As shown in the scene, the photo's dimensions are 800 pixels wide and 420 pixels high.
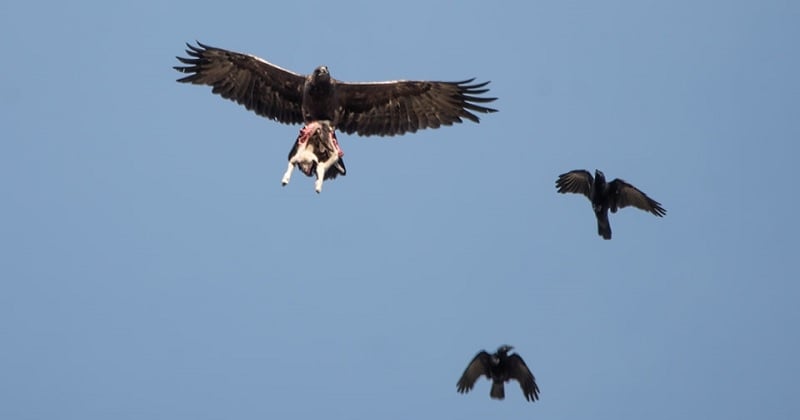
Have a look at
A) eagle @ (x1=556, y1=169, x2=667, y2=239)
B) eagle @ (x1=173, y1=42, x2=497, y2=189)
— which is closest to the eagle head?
eagle @ (x1=173, y1=42, x2=497, y2=189)

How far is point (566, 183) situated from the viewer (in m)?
26.2

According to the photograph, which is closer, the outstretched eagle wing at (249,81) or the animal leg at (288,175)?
the animal leg at (288,175)

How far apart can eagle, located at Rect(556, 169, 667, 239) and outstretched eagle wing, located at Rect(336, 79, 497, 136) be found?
313 cm

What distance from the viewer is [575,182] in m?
26.1

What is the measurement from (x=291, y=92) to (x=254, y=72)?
2.73ft

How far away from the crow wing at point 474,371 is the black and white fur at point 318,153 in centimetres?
497

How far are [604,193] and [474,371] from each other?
454 centimetres

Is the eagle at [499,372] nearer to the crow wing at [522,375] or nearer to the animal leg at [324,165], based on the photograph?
the crow wing at [522,375]

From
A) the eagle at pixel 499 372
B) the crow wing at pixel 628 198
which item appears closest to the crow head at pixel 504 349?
the eagle at pixel 499 372

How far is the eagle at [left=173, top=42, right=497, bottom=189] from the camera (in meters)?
23.4

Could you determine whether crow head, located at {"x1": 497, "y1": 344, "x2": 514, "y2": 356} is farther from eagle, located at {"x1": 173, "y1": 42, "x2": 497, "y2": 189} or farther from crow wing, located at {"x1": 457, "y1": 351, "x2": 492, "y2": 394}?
eagle, located at {"x1": 173, "y1": 42, "x2": 497, "y2": 189}

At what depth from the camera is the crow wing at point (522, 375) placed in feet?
80.6

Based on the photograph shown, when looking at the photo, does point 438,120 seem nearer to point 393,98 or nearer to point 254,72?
point 393,98

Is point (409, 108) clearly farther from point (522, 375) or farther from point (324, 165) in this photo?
point (522, 375)
